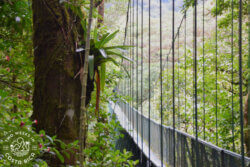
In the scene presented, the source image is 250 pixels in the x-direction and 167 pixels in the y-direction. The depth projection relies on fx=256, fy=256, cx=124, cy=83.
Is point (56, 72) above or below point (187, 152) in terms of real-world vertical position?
above

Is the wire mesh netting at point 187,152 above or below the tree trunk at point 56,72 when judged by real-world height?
below

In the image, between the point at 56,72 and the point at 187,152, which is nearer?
the point at 56,72

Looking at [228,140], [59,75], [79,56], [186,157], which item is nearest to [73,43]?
[79,56]

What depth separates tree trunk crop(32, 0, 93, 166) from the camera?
1227mm

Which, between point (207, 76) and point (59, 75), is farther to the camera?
point (207, 76)

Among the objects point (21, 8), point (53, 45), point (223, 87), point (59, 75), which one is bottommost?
point (223, 87)

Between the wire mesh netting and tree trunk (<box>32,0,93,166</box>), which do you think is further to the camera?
the wire mesh netting

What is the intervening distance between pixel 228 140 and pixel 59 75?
2.95 metres

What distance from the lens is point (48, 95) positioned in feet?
4.07

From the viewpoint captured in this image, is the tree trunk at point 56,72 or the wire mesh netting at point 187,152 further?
the wire mesh netting at point 187,152

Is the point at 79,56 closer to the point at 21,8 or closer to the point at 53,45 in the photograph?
the point at 53,45

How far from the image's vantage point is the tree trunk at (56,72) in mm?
1227

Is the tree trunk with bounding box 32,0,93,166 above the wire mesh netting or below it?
above

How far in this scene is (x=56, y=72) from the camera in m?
1.26
